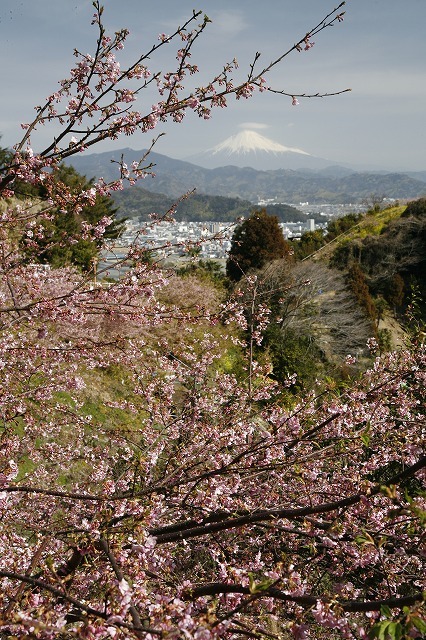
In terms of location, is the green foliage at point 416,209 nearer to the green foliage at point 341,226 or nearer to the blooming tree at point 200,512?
the green foliage at point 341,226

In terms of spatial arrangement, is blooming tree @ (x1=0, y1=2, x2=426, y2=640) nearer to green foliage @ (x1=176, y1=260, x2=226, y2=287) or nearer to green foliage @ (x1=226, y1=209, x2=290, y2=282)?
green foliage @ (x1=176, y1=260, x2=226, y2=287)

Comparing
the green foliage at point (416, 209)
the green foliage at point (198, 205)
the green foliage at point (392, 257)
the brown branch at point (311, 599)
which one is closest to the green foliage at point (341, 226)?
the green foliage at point (392, 257)

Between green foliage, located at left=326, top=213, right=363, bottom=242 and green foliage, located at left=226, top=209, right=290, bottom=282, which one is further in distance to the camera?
green foliage, located at left=326, top=213, right=363, bottom=242

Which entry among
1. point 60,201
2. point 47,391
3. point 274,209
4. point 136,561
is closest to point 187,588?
point 136,561

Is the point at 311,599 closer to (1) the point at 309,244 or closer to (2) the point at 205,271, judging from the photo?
(2) the point at 205,271

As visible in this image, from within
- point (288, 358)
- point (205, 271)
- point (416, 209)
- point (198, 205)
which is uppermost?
point (198, 205)

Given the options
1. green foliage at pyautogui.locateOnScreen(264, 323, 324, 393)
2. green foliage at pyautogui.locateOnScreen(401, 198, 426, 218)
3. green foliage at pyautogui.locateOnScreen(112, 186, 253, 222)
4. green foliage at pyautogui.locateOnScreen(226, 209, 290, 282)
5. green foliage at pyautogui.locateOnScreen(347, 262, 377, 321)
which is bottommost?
green foliage at pyautogui.locateOnScreen(264, 323, 324, 393)

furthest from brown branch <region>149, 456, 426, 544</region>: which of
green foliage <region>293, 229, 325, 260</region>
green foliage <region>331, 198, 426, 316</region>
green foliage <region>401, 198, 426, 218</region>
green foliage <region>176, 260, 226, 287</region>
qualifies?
green foliage <region>401, 198, 426, 218</region>

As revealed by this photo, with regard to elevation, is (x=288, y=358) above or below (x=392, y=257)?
below

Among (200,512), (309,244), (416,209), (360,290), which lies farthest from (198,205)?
(200,512)

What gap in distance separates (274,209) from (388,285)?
367ft

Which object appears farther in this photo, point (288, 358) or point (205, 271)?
point (205, 271)

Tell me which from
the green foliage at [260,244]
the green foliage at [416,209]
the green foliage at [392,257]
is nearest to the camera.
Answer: the green foliage at [260,244]

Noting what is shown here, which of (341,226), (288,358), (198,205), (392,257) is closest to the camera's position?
(288,358)
